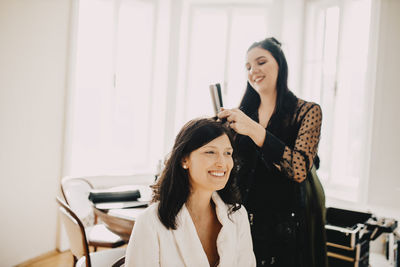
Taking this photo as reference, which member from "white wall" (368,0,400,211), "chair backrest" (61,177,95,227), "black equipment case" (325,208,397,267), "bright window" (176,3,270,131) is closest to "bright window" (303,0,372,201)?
"white wall" (368,0,400,211)

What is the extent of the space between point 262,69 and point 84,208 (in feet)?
6.02

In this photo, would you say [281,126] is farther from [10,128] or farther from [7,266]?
[7,266]

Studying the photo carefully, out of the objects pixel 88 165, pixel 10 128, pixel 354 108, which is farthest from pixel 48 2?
pixel 354 108

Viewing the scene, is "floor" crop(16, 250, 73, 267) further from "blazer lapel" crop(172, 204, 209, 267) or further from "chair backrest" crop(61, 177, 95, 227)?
"blazer lapel" crop(172, 204, 209, 267)

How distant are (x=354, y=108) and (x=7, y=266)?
3.47m

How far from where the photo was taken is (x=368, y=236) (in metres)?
2.20

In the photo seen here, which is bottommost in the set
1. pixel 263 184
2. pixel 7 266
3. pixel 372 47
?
pixel 7 266

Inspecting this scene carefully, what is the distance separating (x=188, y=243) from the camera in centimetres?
109

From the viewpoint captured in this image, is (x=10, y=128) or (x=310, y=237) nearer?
(x=310, y=237)

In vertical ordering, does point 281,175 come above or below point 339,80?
below

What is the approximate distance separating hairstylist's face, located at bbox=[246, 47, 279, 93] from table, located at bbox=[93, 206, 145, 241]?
98 cm

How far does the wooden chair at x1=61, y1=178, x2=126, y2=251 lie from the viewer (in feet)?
7.36

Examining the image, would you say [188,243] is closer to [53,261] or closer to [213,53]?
[53,261]

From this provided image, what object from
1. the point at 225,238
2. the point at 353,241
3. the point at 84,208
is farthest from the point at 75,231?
the point at 353,241
